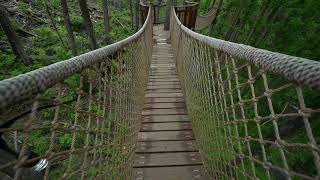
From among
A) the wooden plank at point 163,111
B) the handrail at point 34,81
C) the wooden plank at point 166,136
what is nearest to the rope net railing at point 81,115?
the handrail at point 34,81

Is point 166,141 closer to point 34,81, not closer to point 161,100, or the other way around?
point 161,100

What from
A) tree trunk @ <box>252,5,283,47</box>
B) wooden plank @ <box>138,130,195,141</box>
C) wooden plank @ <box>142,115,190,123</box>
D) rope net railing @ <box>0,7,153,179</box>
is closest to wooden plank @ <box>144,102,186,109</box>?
wooden plank @ <box>142,115,190,123</box>

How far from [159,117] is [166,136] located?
0.45m

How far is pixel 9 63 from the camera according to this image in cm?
671

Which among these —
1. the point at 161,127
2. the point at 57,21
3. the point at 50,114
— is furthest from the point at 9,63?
the point at 161,127

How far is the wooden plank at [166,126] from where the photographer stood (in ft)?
9.33

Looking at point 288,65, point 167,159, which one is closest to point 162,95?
point 167,159

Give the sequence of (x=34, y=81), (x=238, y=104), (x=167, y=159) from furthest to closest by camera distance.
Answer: (x=167, y=159), (x=238, y=104), (x=34, y=81)

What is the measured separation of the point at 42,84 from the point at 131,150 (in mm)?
1566

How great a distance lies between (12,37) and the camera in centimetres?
681

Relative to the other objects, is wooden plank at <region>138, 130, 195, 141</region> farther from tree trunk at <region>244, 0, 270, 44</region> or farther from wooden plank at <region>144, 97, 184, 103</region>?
tree trunk at <region>244, 0, 270, 44</region>

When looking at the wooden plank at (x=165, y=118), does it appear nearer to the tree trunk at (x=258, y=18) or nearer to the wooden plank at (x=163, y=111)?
the wooden plank at (x=163, y=111)

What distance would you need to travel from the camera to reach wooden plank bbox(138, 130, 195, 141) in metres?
2.65

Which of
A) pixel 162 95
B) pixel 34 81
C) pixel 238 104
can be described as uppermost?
pixel 34 81
